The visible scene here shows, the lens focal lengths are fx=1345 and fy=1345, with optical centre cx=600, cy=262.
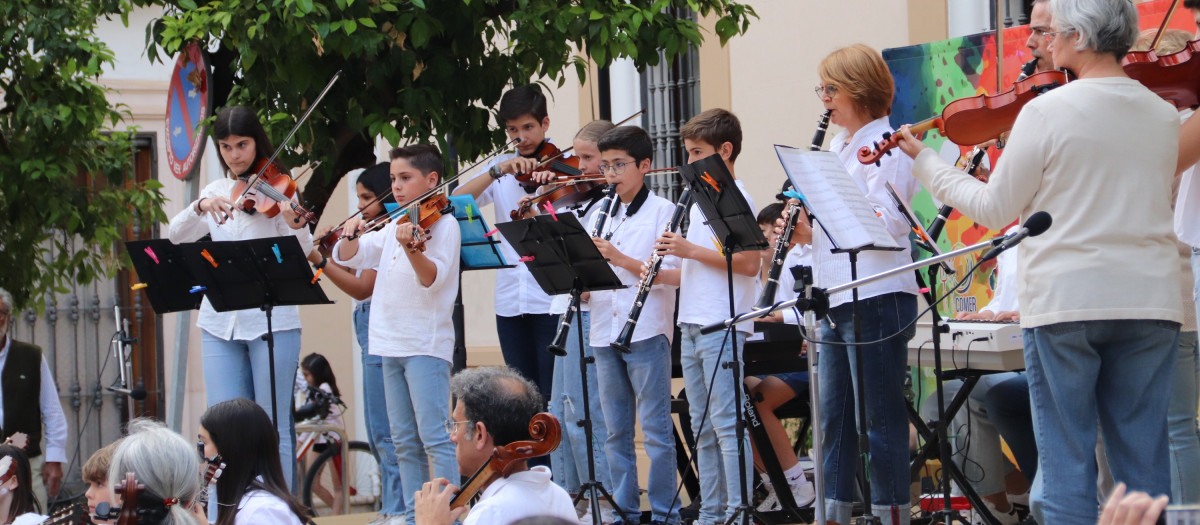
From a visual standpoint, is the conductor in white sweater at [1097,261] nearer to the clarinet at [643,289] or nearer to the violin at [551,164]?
the clarinet at [643,289]

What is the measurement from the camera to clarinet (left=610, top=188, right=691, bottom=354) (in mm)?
5414

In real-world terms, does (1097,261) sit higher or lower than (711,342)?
higher

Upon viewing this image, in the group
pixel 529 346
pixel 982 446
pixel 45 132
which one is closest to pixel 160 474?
pixel 529 346

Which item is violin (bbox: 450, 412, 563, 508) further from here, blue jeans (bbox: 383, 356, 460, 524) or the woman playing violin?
the woman playing violin

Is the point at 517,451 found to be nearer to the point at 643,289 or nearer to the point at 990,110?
the point at 990,110

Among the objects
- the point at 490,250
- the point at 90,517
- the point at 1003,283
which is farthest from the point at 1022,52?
the point at 90,517

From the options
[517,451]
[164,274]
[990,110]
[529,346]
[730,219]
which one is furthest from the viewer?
[529,346]

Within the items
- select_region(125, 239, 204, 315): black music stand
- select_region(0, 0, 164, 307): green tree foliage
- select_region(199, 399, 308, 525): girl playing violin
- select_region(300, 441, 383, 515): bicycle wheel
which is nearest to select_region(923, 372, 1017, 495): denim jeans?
select_region(199, 399, 308, 525): girl playing violin

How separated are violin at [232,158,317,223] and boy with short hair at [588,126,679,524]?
4.37ft

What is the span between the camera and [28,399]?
7555 millimetres

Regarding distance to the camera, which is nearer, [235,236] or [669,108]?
[235,236]

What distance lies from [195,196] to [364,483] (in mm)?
6794

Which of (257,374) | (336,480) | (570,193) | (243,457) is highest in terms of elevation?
(570,193)

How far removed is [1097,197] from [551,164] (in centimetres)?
345
